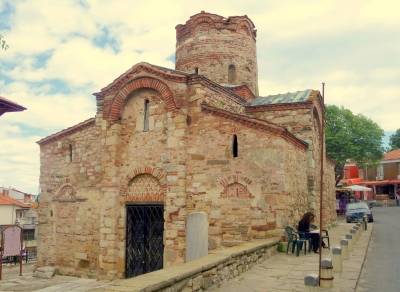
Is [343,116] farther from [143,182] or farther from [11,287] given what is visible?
[11,287]

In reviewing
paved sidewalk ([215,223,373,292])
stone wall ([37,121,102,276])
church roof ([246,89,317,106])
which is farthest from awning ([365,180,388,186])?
stone wall ([37,121,102,276])

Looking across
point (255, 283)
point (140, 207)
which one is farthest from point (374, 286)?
point (140, 207)

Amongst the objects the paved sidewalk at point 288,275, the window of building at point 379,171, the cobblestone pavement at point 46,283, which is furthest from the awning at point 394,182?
the cobblestone pavement at point 46,283

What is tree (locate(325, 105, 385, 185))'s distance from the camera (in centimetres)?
3009

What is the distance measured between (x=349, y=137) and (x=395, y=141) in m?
26.6

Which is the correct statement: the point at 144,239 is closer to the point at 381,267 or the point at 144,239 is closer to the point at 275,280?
the point at 275,280

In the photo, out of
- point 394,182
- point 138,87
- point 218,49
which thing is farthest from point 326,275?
point 394,182

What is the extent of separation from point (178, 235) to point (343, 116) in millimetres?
24769

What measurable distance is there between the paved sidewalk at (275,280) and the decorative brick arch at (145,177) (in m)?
2.99

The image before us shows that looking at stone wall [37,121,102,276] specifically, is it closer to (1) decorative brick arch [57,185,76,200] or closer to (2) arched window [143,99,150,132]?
(1) decorative brick arch [57,185,76,200]

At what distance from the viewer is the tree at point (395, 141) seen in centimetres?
5158

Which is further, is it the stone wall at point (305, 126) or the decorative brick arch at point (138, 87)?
the stone wall at point (305, 126)

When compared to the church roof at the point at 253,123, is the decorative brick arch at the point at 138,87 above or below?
above

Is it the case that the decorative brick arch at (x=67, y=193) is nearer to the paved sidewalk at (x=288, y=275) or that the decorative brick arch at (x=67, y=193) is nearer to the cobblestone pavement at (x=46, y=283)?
the cobblestone pavement at (x=46, y=283)
